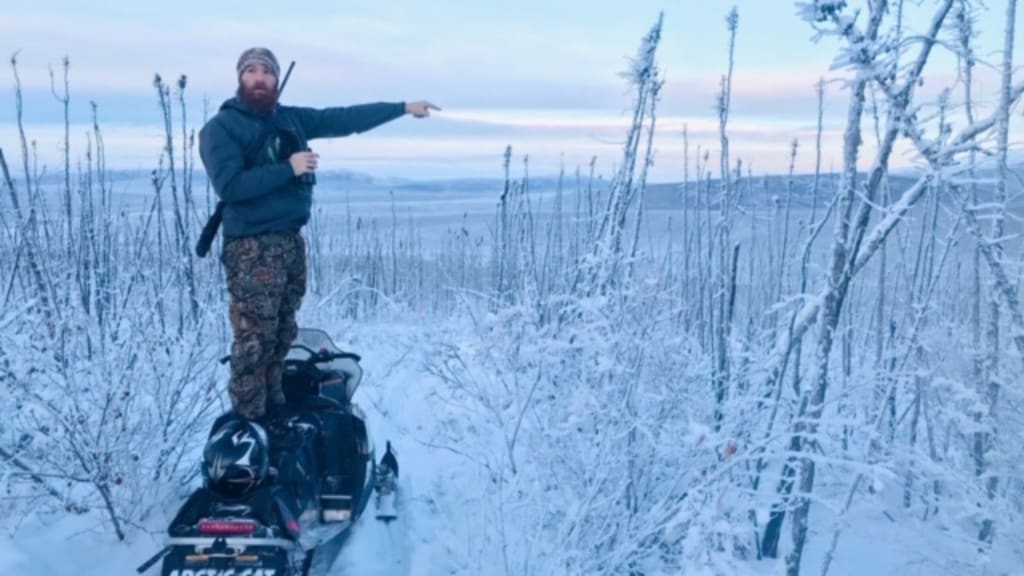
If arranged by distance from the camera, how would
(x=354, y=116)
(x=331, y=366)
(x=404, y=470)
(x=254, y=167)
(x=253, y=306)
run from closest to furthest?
(x=254, y=167), (x=253, y=306), (x=354, y=116), (x=331, y=366), (x=404, y=470)

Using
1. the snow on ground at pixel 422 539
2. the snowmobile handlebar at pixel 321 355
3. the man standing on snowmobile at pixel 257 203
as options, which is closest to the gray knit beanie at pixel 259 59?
the man standing on snowmobile at pixel 257 203

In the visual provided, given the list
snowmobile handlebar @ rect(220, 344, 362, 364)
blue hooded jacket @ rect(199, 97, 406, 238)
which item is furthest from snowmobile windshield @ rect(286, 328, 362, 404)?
blue hooded jacket @ rect(199, 97, 406, 238)

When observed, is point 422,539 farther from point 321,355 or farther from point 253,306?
point 253,306

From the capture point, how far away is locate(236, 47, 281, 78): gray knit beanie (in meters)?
3.41

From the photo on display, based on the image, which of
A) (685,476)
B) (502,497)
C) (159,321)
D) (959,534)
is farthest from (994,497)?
(159,321)

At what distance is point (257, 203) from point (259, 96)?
416 millimetres

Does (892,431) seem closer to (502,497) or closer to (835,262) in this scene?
(835,262)

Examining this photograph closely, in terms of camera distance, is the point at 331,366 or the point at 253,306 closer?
the point at 253,306

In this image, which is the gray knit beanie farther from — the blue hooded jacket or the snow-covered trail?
the snow-covered trail

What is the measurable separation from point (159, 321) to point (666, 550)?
310 cm

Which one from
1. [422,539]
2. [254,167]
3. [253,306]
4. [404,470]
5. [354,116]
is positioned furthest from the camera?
[404,470]

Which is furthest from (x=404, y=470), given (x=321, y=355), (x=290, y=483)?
(x=290, y=483)

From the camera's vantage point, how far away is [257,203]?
348 cm

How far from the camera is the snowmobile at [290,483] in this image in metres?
2.73
